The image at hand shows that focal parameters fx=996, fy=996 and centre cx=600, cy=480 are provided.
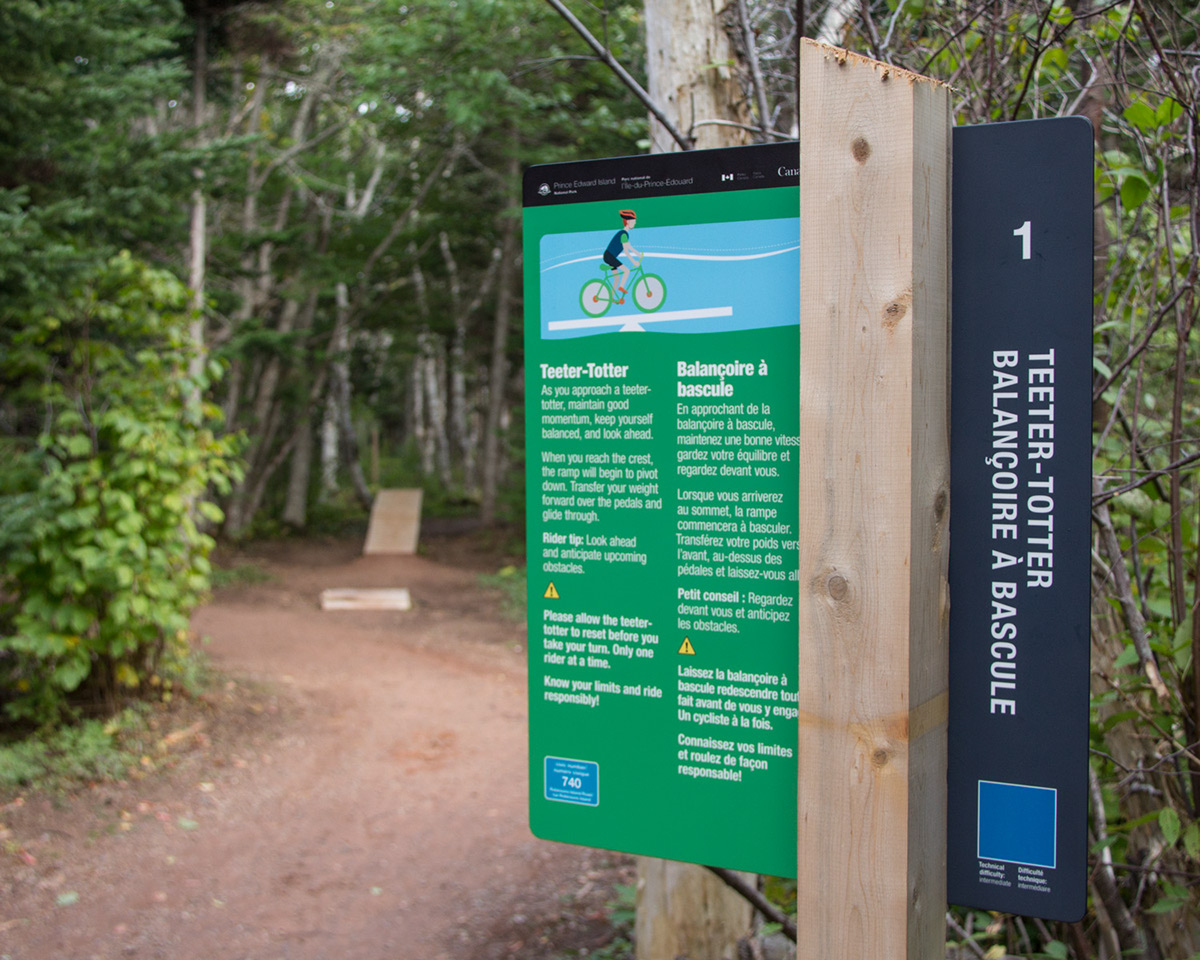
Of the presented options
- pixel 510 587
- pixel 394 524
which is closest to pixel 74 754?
pixel 510 587

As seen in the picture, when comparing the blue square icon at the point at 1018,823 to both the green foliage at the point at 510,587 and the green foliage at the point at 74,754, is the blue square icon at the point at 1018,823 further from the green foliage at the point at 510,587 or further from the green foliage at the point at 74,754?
the green foliage at the point at 510,587

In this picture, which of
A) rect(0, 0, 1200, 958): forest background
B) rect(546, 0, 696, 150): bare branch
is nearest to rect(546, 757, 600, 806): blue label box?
rect(0, 0, 1200, 958): forest background

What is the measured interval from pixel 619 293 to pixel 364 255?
1635cm

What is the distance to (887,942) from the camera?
1.53 m

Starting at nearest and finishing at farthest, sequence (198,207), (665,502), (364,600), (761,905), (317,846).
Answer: (665,502)
(761,905)
(317,846)
(198,207)
(364,600)

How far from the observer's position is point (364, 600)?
1232 cm

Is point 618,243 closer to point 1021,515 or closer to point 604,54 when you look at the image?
point 1021,515

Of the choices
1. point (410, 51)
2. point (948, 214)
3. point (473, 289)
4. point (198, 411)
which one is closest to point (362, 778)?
point (198, 411)

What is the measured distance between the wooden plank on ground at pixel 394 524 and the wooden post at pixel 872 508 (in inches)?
588

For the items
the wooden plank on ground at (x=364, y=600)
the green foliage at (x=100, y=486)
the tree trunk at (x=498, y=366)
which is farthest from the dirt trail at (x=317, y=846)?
the tree trunk at (x=498, y=366)

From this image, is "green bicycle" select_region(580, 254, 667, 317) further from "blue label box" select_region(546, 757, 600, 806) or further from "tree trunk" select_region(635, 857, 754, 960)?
"tree trunk" select_region(635, 857, 754, 960)

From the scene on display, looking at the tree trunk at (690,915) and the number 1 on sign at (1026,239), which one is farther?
the tree trunk at (690,915)

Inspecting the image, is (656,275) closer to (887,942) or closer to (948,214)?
(948,214)

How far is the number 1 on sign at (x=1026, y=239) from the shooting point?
1564 mm
